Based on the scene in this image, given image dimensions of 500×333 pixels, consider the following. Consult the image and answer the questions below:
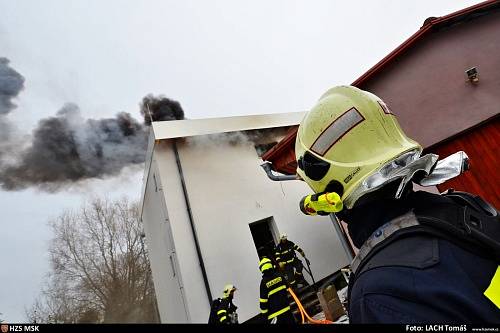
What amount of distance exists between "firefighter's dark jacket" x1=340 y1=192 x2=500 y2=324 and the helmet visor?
1.53 feet

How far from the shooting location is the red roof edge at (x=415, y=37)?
4.62 m

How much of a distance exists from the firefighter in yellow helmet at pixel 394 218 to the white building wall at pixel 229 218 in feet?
21.9

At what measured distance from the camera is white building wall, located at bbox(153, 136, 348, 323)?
7344 millimetres

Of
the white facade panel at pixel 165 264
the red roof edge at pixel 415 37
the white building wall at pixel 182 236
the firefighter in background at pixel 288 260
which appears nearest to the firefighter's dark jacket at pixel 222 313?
the white building wall at pixel 182 236

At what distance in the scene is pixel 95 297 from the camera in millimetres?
10133

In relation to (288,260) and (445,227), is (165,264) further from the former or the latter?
(445,227)

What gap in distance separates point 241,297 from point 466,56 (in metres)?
7.46

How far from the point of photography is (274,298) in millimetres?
4953

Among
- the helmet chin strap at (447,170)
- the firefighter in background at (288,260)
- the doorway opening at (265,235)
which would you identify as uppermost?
the doorway opening at (265,235)

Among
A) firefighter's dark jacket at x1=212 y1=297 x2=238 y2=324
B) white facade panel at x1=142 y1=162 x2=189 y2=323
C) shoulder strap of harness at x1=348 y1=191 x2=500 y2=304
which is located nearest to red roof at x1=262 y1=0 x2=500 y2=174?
firefighter's dark jacket at x1=212 y1=297 x2=238 y2=324

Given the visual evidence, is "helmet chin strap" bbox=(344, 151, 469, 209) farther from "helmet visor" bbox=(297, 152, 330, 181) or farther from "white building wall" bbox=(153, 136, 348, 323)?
"white building wall" bbox=(153, 136, 348, 323)

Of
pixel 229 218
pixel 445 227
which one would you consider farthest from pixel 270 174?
pixel 445 227

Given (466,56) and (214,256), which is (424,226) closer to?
(466,56)

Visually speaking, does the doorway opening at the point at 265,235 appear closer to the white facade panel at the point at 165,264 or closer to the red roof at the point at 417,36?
the white facade panel at the point at 165,264
